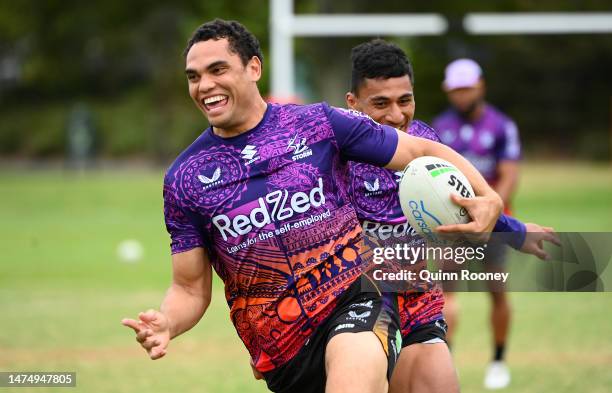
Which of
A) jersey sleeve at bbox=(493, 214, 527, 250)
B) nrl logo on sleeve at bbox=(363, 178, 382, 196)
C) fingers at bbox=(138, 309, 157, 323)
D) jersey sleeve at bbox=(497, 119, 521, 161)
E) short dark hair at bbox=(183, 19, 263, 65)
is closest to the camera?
fingers at bbox=(138, 309, 157, 323)

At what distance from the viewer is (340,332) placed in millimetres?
4727

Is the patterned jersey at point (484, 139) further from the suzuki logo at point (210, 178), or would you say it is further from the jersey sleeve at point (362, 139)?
the suzuki logo at point (210, 178)

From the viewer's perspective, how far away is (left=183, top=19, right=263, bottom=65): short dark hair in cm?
501

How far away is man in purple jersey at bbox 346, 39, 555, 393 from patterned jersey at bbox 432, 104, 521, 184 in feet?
13.6

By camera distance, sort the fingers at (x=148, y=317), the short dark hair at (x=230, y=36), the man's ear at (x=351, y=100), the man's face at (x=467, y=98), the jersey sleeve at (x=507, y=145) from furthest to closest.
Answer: the jersey sleeve at (x=507, y=145) → the man's face at (x=467, y=98) → the man's ear at (x=351, y=100) → the short dark hair at (x=230, y=36) → the fingers at (x=148, y=317)

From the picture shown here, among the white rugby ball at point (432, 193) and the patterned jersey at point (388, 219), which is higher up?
the white rugby ball at point (432, 193)

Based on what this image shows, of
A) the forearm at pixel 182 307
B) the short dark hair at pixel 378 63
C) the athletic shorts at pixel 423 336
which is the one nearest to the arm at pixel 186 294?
the forearm at pixel 182 307

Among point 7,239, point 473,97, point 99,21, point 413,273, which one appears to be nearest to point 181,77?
point 99,21

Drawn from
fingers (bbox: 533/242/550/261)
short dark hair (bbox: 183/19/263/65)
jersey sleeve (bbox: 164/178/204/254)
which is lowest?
fingers (bbox: 533/242/550/261)

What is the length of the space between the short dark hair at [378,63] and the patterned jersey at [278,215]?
84 centimetres

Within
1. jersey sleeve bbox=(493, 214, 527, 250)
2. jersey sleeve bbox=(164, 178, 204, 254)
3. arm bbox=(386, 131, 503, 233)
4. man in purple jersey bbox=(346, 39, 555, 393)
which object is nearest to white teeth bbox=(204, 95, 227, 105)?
jersey sleeve bbox=(164, 178, 204, 254)

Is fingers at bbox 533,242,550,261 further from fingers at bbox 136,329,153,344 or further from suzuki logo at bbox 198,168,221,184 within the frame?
fingers at bbox 136,329,153,344

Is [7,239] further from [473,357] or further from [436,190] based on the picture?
[436,190]

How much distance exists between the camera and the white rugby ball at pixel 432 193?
15.3 ft
